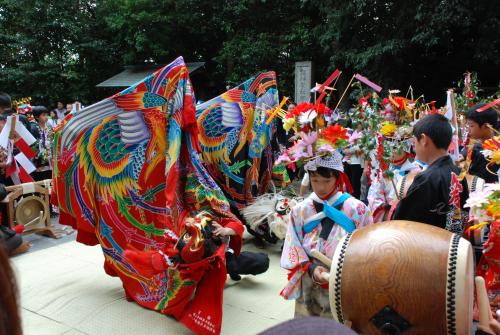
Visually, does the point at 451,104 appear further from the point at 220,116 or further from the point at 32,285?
the point at 32,285

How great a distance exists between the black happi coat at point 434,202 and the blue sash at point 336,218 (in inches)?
10.0

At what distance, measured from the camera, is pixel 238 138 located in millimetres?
4867

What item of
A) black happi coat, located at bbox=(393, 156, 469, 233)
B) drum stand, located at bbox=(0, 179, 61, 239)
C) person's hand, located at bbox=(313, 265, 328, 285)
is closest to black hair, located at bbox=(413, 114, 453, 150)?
black happi coat, located at bbox=(393, 156, 469, 233)

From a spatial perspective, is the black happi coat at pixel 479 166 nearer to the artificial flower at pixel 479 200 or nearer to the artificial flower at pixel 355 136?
the artificial flower at pixel 355 136

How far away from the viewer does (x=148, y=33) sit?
51.6ft

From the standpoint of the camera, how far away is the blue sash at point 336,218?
240 centimetres

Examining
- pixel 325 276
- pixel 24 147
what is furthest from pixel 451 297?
pixel 24 147

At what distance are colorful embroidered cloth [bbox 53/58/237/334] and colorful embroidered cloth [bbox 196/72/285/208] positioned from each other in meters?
1.29

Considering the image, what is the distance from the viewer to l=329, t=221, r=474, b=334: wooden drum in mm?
1273

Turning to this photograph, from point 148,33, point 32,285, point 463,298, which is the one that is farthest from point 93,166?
point 148,33

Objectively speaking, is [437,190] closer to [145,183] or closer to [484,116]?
[484,116]

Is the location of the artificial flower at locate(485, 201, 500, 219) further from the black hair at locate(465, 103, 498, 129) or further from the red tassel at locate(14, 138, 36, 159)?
the red tassel at locate(14, 138, 36, 159)

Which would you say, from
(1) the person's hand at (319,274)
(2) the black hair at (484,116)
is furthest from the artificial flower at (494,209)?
(2) the black hair at (484,116)

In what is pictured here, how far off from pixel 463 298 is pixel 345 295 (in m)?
0.34
